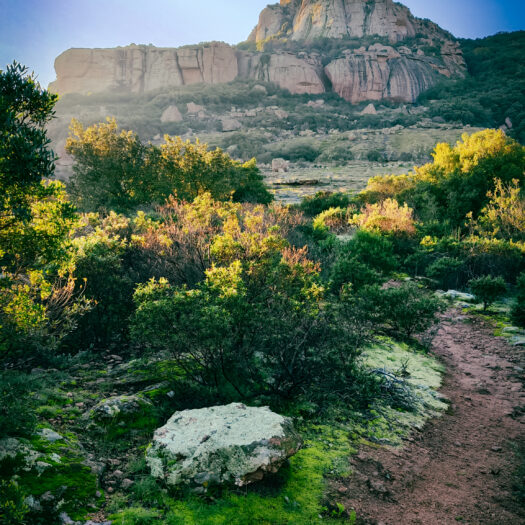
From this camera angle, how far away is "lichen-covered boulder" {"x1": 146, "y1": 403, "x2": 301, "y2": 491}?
3672 mm

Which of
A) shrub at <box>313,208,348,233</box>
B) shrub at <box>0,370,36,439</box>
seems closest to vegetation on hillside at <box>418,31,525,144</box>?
shrub at <box>313,208,348,233</box>

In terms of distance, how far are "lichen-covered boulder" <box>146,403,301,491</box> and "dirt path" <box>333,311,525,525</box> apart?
39.4 inches

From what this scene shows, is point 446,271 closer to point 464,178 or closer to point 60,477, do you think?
point 464,178

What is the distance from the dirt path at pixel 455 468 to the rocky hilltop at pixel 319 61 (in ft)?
361

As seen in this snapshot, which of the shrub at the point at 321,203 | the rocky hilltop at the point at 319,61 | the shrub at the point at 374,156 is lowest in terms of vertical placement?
the shrub at the point at 321,203

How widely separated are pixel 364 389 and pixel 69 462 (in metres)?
4.80

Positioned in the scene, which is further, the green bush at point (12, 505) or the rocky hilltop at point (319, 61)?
the rocky hilltop at point (319, 61)

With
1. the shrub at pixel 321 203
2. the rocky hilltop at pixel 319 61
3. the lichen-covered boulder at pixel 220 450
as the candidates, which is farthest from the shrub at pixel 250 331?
the rocky hilltop at pixel 319 61

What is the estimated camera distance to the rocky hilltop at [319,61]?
338ft

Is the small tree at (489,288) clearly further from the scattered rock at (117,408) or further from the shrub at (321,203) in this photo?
the shrub at (321,203)

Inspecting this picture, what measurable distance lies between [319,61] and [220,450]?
427 ft

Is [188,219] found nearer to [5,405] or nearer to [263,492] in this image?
[5,405]

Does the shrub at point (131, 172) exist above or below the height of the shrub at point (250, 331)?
above

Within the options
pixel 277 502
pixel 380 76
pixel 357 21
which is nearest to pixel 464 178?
pixel 277 502
